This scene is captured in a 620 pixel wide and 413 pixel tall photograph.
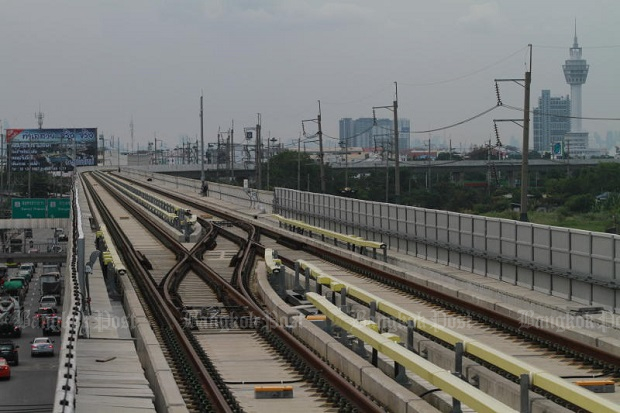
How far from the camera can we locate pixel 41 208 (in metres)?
76.2

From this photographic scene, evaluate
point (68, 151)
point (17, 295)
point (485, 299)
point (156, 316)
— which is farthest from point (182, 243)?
point (68, 151)

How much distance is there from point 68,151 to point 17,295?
255ft

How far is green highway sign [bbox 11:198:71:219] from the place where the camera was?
75.4 m

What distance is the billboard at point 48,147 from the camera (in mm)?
150375

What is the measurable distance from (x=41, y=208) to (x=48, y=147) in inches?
3233

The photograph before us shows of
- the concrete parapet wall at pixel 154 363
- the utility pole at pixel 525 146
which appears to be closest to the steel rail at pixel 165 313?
the concrete parapet wall at pixel 154 363

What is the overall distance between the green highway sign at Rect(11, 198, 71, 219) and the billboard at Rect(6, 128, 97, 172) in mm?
71153

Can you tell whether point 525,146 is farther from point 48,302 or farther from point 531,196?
point 531,196

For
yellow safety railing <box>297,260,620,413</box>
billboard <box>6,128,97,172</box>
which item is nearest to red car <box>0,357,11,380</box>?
yellow safety railing <box>297,260,620,413</box>

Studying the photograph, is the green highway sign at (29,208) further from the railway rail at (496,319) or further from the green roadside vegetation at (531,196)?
the railway rail at (496,319)

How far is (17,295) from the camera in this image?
262 feet

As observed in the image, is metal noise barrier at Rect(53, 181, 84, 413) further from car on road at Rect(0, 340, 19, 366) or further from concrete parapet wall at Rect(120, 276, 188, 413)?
car on road at Rect(0, 340, 19, 366)

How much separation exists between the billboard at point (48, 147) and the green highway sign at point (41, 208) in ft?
233
